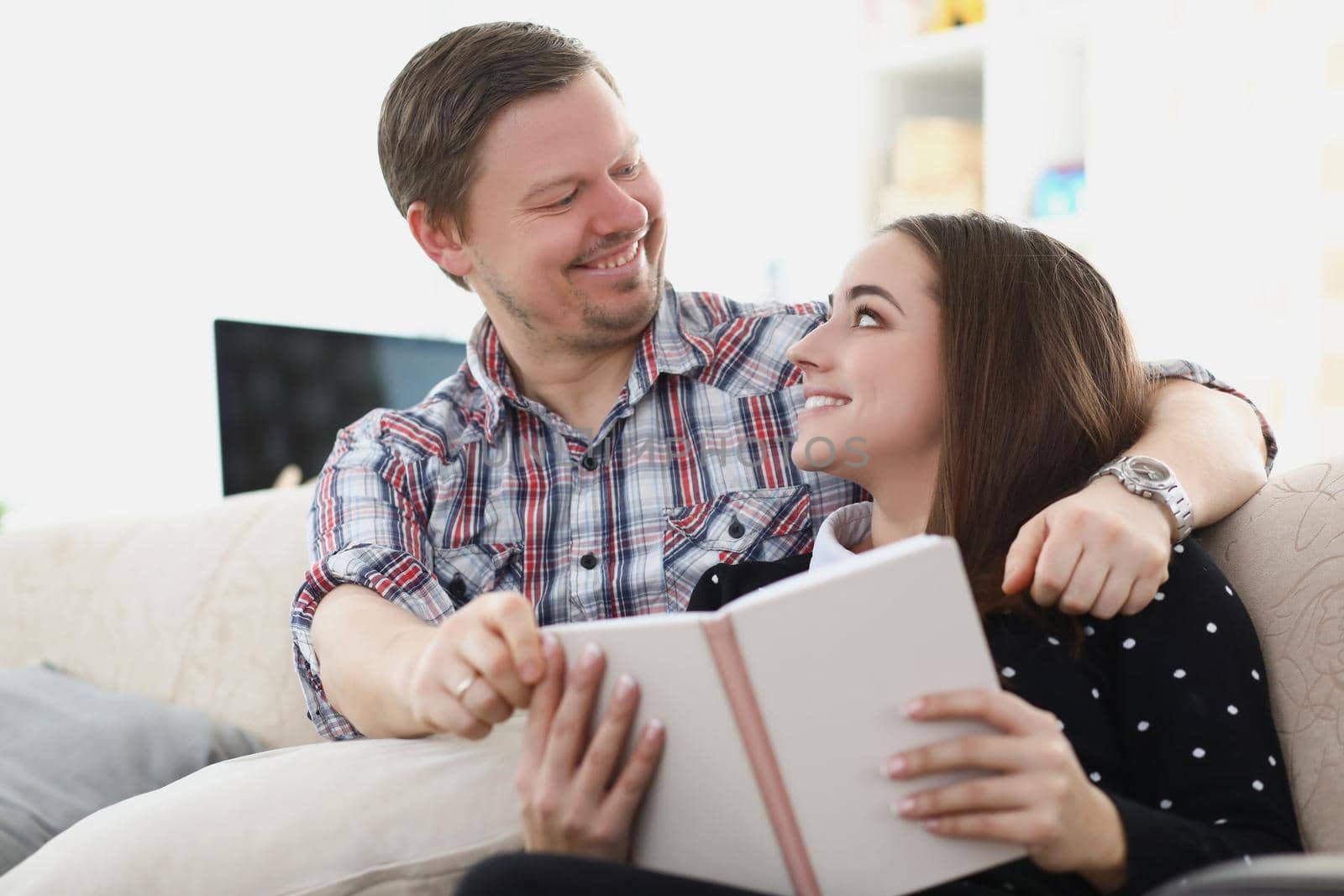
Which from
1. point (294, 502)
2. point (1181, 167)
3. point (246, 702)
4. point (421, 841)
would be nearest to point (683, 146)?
point (1181, 167)

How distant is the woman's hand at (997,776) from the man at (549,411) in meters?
0.58

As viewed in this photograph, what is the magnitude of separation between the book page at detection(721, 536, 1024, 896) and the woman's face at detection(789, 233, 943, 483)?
46 cm

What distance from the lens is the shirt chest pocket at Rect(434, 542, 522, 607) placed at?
1.48m

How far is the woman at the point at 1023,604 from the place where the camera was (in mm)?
749

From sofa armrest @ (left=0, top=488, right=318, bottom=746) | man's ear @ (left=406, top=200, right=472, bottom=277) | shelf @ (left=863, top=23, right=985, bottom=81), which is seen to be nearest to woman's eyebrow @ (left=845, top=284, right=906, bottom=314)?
man's ear @ (left=406, top=200, right=472, bottom=277)

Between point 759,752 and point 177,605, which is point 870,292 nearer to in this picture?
point 759,752

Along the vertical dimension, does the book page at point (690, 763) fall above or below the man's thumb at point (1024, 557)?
below

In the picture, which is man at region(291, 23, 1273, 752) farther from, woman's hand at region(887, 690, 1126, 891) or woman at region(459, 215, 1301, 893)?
woman's hand at region(887, 690, 1126, 891)

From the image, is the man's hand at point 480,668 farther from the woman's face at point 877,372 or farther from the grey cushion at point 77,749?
the grey cushion at point 77,749

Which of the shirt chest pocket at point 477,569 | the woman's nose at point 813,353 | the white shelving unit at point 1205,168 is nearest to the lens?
the woman's nose at point 813,353

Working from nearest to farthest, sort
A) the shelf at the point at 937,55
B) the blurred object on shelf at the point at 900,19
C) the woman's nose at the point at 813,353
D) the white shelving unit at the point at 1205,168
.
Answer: the woman's nose at the point at 813,353, the white shelving unit at the point at 1205,168, the shelf at the point at 937,55, the blurred object on shelf at the point at 900,19

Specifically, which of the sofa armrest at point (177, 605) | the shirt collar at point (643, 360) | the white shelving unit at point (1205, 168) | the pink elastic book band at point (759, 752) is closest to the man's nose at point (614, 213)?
the shirt collar at point (643, 360)

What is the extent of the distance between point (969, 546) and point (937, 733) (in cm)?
40

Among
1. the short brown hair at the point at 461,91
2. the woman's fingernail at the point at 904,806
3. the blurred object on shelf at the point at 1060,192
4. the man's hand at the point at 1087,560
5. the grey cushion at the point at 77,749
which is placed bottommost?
the grey cushion at the point at 77,749
